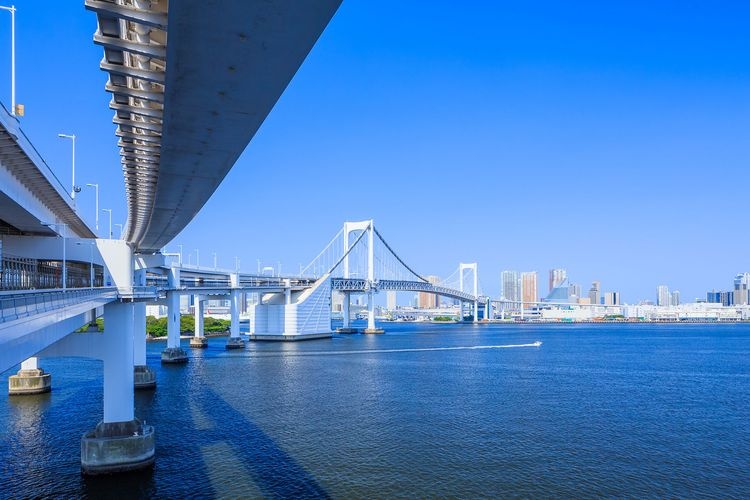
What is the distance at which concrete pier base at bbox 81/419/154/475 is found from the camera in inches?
631

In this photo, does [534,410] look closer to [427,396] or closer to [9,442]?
[427,396]


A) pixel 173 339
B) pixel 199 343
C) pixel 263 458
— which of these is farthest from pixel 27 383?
pixel 199 343

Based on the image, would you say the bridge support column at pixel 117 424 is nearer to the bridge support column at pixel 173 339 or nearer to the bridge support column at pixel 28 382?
the bridge support column at pixel 28 382

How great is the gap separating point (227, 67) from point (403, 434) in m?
17.8

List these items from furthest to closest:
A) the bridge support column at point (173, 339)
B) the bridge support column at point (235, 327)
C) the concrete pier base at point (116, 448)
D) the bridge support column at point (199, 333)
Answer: the bridge support column at point (199, 333), the bridge support column at point (235, 327), the bridge support column at point (173, 339), the concrete pier base at point (116, 448)

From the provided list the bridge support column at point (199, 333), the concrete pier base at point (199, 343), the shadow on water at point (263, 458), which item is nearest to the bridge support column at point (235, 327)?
the concrete pier base at point (199, 343)

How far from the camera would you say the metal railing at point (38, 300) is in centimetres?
807

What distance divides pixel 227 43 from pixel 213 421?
2053 centimetres

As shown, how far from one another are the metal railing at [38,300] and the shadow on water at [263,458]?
640cm

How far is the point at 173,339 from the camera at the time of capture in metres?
45.4

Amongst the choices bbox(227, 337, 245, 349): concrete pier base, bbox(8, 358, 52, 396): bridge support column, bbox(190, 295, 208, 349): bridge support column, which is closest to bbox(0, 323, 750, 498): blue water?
bbox(8, 358, 52, 396): bridge support column

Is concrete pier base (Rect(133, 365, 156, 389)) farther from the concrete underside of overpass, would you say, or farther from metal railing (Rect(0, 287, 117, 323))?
the concrete underside of overpass

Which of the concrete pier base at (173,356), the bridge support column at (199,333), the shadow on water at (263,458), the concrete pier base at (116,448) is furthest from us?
the bridge support column at (199,333)

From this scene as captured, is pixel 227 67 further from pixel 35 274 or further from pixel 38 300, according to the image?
pixel 35 274
